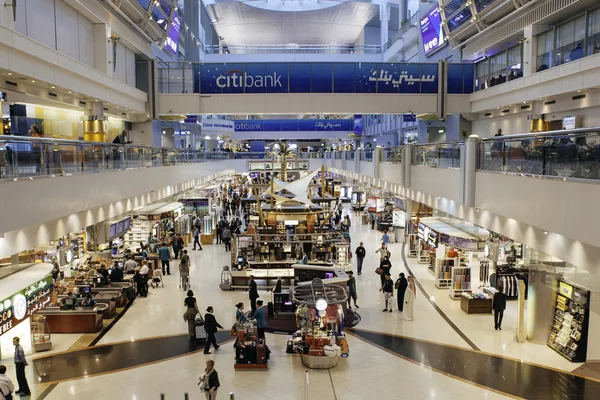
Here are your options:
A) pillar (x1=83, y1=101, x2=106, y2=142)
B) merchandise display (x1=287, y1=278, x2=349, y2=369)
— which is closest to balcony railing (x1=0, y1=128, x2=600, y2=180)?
merchandise display (x1=287, y1=278, x2=349, y2=369)

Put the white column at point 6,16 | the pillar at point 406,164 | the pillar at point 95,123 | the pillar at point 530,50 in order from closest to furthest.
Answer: the white column at point 6,16 < the pillar at point 406,164 < the pillar at point 530,50 < the pillar at point 95,123

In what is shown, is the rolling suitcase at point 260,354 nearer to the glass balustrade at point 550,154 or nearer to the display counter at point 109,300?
the display counter at point 109,300

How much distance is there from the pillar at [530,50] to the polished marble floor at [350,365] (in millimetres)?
10384

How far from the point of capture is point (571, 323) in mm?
11047

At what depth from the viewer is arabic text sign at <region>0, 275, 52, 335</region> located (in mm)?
10008

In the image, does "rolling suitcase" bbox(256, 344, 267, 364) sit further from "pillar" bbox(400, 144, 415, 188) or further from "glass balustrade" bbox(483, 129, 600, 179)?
"pillar" bbox(400, 144, 415, 188)

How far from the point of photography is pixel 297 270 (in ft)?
52.7

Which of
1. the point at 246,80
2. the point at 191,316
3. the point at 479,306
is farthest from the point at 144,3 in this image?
the point at 479,306

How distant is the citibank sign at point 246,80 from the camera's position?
85.2 feet

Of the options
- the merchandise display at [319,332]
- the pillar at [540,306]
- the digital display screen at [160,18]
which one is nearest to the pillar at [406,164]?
the pillar at [540,306]

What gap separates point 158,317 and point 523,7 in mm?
15942

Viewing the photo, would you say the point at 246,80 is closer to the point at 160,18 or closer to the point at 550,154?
the point at 160,18

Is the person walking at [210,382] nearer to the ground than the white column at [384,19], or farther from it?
nearer to the ground

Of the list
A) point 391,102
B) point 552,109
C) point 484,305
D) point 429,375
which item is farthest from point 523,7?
point 429,375
